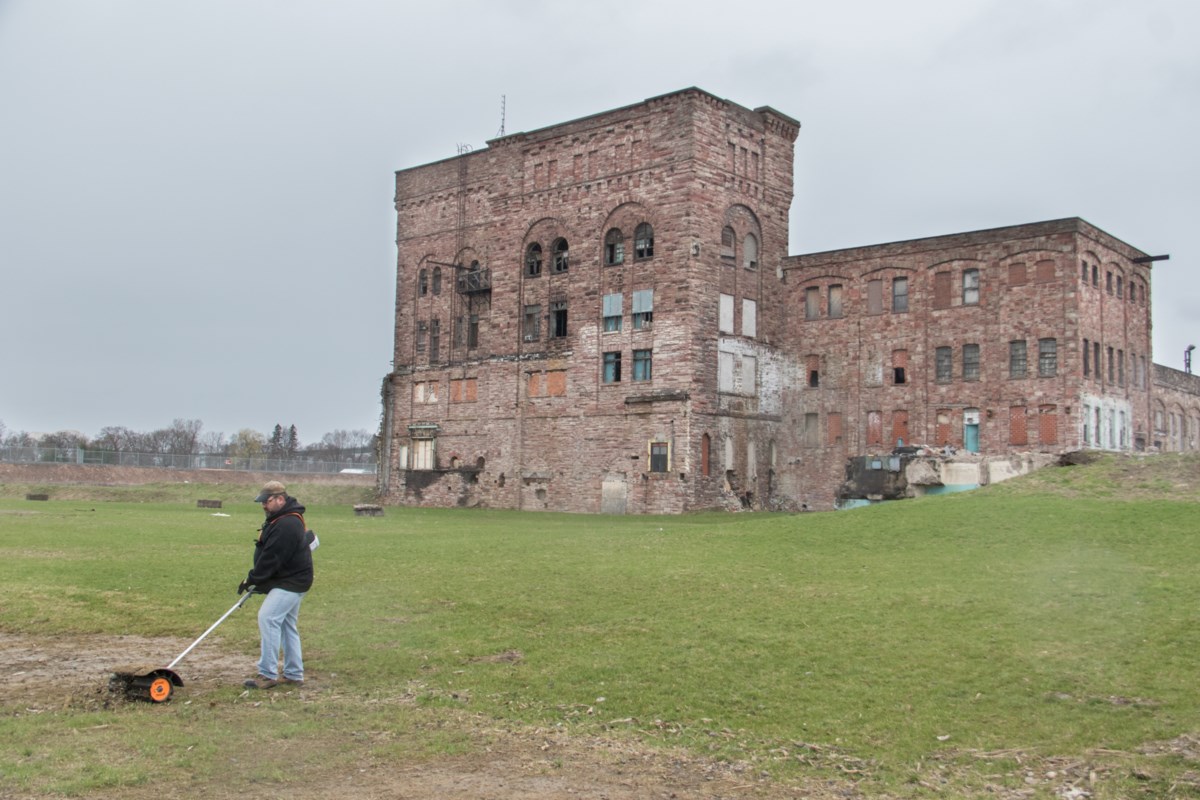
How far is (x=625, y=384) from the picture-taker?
49.8 meters

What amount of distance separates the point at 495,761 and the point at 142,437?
12352 centimetres

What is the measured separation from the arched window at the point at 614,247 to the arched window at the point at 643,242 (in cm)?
84

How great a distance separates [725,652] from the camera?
13.1 m

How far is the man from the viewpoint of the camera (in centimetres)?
1158

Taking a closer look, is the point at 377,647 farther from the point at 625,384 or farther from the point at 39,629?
the point at 625,384

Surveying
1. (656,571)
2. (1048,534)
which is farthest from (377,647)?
(1048,534)

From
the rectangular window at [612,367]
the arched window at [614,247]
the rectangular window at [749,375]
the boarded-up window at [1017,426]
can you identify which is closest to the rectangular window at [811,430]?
the rectangular window at [749,375]

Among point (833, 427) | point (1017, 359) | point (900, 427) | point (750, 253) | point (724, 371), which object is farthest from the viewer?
point (750, 253)

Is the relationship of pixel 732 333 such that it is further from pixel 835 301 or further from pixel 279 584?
pixel 279 584

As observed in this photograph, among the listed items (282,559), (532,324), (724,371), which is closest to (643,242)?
(724,371)

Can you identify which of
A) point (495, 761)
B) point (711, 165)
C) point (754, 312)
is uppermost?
point (711, 165)

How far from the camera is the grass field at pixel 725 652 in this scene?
9211 millimetres

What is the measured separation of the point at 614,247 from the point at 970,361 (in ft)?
54.7

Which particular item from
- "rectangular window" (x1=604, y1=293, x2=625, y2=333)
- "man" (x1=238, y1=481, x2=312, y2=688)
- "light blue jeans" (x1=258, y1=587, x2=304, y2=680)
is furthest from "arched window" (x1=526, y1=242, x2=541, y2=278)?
"light blue jeans" (x1=258, y1=587, x2=304, y2=680)
